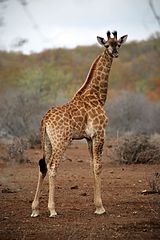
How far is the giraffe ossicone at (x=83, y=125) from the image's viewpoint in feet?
31.4

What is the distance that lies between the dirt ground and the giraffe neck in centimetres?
182

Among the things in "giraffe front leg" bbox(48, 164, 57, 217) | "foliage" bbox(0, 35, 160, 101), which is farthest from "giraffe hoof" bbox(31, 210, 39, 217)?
"foliage" bbox(0, 35, 160, 101)

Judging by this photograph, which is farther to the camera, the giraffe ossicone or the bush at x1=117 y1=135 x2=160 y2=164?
the bush at x1=117 y1=135 x2=160 y2=164

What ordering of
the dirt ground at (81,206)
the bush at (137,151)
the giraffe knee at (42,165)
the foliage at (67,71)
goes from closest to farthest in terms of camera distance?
the dirt ground at (81,206) → the giraffe knee at (42,165) → the bush at (137,151) → the foliage at (67,71)

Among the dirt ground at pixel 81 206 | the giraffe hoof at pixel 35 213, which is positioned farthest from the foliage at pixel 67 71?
the giraffe hoof at pixel 35 213

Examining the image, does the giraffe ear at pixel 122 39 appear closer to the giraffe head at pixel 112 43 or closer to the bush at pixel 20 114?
the giraffe head at pixel 112 43

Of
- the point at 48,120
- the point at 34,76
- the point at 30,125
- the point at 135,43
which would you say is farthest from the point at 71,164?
the point at 135,43

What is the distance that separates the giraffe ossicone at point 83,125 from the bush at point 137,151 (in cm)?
571

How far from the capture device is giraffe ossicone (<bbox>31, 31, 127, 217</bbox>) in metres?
9.58

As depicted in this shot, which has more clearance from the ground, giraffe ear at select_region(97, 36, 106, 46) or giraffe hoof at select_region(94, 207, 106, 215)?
giraffe ear at select_region(97, 36, 106, 46)

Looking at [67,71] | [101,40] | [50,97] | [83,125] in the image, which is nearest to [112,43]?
[101,40]

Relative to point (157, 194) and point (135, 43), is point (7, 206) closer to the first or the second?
point (157, 194)

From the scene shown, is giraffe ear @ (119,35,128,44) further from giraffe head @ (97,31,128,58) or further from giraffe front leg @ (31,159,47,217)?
giraffe front leg @ (31,159,47,217)

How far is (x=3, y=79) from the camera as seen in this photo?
36.9 meters
